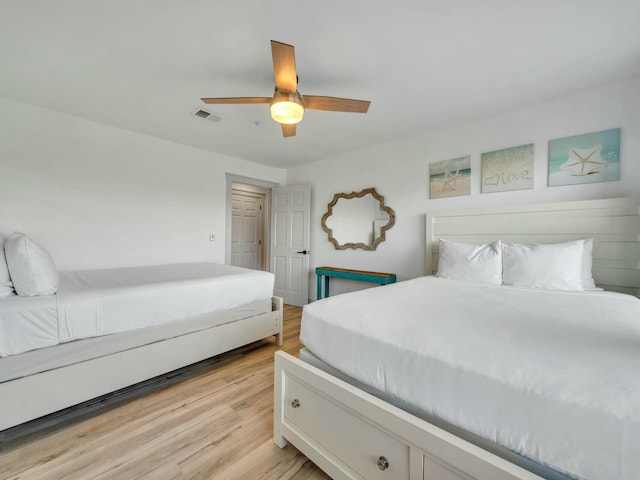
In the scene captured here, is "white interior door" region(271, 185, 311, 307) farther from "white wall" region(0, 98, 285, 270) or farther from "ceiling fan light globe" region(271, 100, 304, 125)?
"ceiling fan light globe" region(271, 100, 304, 125)

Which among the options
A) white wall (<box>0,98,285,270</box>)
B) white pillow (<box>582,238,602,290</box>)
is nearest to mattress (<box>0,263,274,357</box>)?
white wall (<box>0,98,285,270</box>)

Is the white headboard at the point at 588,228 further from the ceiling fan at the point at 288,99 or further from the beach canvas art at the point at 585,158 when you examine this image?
the ceiling fan at the point at 288,99

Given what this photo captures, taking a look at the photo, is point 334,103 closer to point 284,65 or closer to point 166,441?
point 284,65

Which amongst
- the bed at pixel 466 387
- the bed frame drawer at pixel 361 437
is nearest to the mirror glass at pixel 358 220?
the bed at pixel 466 387

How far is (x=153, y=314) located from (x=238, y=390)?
32.6 inches

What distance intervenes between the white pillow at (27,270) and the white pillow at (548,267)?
10.8 feet

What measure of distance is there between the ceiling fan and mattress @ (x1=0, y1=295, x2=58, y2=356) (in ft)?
5.45

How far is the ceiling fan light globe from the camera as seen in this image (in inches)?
68.0

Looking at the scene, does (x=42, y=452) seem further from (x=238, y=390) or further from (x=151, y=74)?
(x=151, y=74)

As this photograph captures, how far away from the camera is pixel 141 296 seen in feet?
6.07

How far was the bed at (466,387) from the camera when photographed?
2.14ft

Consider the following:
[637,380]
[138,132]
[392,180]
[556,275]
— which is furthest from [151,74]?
[556,275]

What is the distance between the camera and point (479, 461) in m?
0.72

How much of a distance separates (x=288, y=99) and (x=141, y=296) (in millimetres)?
1692
